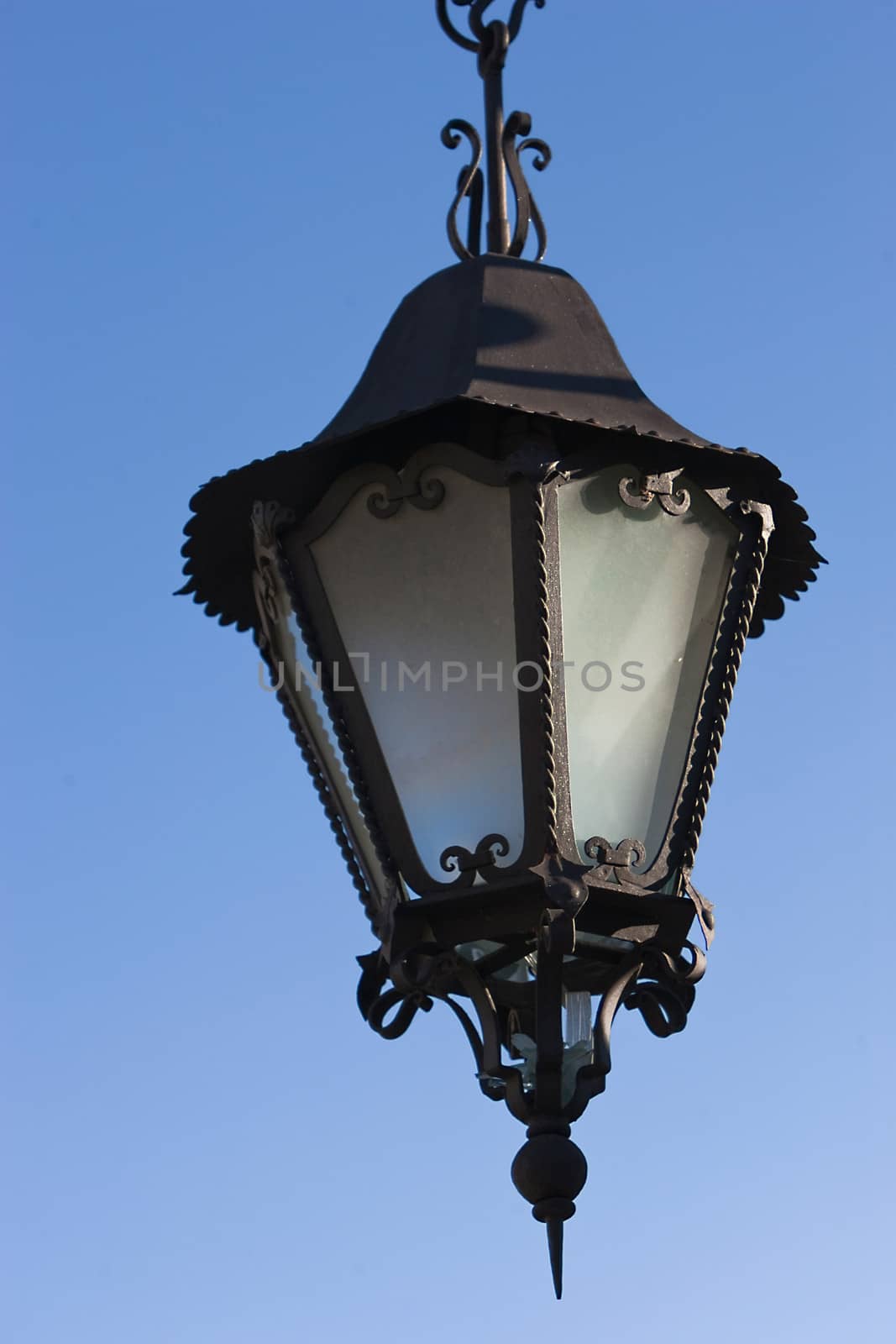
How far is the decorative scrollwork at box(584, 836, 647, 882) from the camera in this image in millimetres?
4754

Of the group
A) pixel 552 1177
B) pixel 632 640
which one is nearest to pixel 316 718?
pixel 632 640

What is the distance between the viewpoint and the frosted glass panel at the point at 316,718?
16.7 ft

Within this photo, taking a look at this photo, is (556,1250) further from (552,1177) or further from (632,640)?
(632,640)

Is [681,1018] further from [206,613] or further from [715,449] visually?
[206,613]

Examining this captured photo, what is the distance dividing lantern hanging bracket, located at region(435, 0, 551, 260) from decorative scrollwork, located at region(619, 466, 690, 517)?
955mm

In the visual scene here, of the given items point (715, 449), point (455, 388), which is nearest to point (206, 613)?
point (455, 388)

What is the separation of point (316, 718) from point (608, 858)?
0.85 metres

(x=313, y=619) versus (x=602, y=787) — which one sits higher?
(x=313, y=619)

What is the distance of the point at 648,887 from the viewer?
4848 mm

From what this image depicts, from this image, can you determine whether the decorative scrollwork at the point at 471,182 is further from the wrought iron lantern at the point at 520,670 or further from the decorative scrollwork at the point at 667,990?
the decorative scrollwork at the point at 667,990

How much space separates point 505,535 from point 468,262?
3.62ft

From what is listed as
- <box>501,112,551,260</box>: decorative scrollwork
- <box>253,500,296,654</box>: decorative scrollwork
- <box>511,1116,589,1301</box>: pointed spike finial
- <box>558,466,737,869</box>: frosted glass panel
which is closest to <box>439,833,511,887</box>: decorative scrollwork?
<box>558,466,737,869</box>: frosted glass panel

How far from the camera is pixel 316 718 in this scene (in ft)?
17.1

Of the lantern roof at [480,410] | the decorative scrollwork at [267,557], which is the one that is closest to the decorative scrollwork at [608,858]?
the lantern roof at [480,410]
